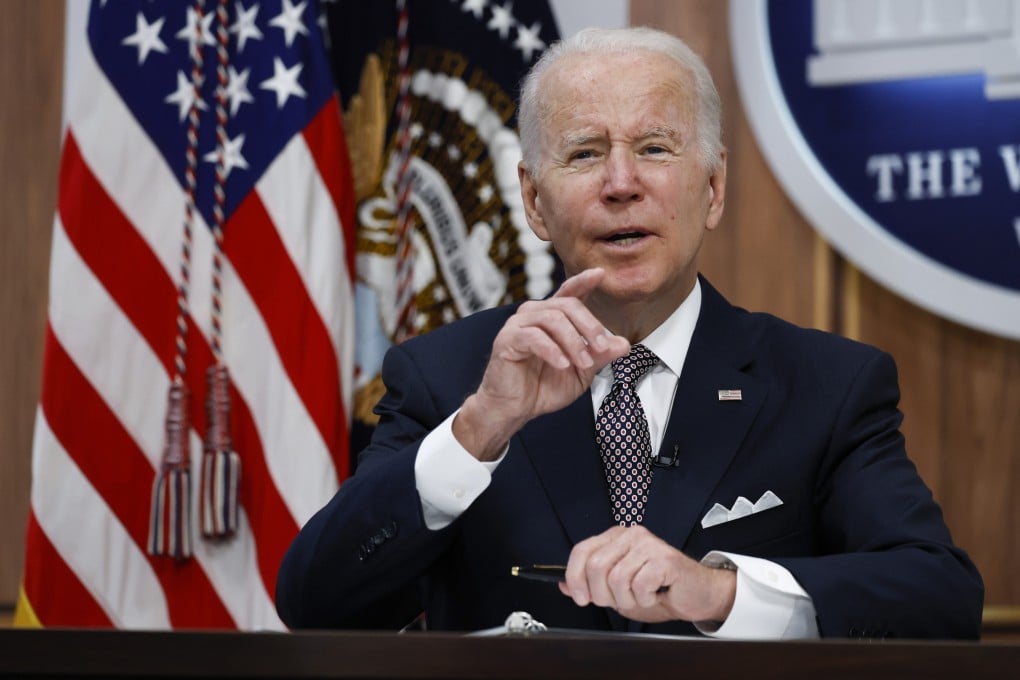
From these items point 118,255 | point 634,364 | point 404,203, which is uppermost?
point 404,203

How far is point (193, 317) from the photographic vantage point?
111 inches

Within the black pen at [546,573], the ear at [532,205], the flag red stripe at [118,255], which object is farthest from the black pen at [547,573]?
the flag red stripe at [118,255]

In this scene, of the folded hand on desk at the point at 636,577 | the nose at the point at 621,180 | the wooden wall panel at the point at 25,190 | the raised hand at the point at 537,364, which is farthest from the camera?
the wooden wall panel at the point at 25,190

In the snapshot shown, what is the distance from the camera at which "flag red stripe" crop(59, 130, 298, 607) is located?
111 inches

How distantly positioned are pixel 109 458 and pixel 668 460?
1467mm

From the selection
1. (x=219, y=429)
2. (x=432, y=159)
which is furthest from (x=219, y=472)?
(x=432, y=159)

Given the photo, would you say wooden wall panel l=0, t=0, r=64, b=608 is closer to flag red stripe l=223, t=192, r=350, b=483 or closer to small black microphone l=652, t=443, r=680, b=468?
flag red stripe l=223, t=192, r=350, b=483

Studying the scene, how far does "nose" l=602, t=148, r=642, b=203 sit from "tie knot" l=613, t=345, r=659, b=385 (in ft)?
0.80

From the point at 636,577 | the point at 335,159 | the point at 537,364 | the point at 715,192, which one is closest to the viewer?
the point at 636,577

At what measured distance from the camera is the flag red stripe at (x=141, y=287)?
9.22ft

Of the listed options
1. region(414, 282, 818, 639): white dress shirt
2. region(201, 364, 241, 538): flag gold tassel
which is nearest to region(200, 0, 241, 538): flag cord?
region(201, 364, 241, 538): flag gold tassel

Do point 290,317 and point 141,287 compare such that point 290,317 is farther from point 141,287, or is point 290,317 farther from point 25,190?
point 25,190

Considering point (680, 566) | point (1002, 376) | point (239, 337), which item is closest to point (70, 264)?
point (239, 337)

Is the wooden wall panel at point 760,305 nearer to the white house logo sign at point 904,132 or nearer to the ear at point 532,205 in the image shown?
the white house logo sign at point 904,132
